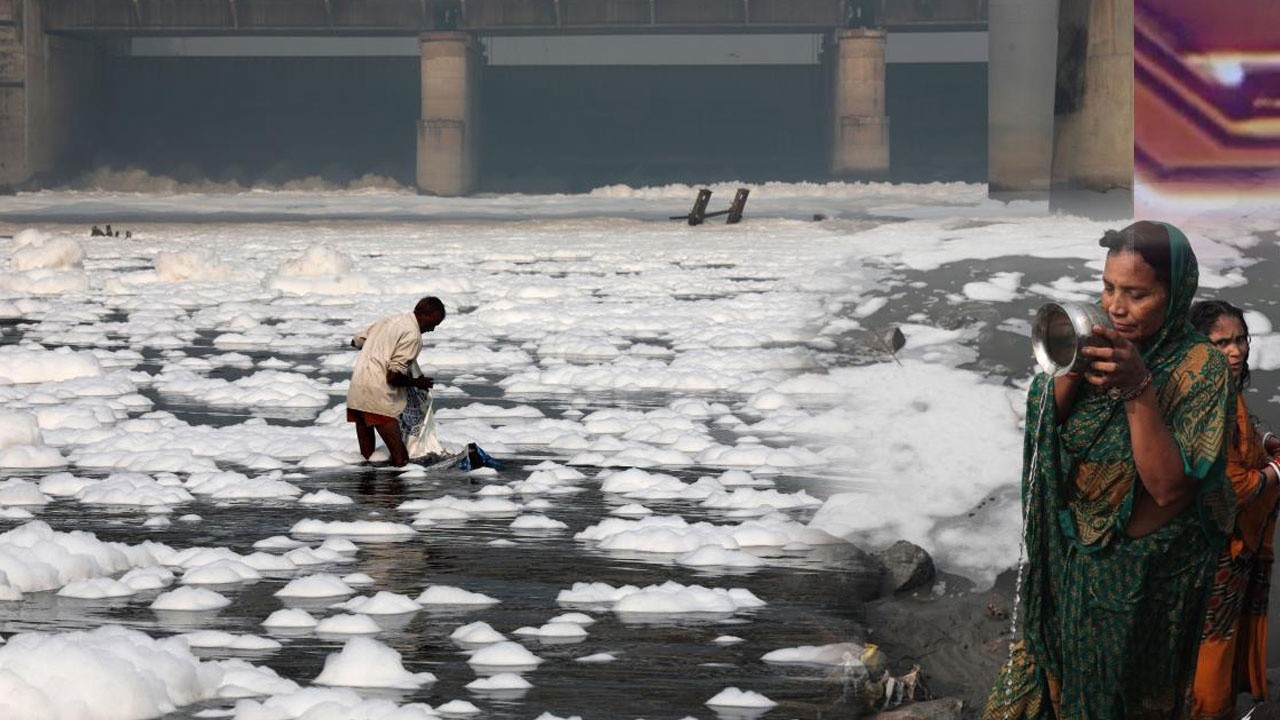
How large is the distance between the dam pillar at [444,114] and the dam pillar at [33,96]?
10081 millimetres

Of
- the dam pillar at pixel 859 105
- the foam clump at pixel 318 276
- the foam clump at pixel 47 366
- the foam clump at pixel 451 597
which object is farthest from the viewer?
the dam pillar at pixel 859 105

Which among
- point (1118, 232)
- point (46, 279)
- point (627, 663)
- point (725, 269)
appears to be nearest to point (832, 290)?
point (725, 269)

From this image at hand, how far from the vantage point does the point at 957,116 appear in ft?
166

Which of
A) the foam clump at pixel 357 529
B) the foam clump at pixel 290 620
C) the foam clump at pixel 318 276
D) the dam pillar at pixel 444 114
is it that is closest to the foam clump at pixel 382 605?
the foam clump at pixel 290 620

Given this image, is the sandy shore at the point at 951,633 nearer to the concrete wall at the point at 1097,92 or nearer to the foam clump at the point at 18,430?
the foam clump at the point at 18,430

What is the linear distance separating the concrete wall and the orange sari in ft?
61.7

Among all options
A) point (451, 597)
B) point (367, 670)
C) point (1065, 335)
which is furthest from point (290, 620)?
point (1065, 335)

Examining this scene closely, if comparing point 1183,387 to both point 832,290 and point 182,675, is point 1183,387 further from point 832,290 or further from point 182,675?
point 832,290

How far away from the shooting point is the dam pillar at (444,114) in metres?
46.9

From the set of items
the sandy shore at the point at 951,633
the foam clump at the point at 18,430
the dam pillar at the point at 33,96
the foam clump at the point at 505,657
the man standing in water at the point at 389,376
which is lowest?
the sandy shore at the point at 951,633

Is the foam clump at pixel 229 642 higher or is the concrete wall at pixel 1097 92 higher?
the concrete wall at pixel 1097 92

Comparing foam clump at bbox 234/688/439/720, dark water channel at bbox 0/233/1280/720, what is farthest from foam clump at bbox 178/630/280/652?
foam clump at bbox 234/688/439/720

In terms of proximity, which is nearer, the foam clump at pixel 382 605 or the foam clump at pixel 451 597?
the foam clump at pixel 382 605

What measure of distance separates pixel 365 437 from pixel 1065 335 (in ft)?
20.9
